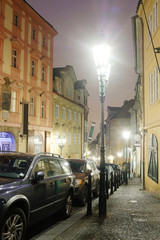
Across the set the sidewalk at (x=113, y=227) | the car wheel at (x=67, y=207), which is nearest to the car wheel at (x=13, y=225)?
the sidewalk at (x=113, y=227)

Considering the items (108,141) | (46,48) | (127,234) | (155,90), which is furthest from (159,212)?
(108,141)

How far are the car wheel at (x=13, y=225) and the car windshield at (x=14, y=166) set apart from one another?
818mm

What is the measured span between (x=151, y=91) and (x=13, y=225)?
1132 cm

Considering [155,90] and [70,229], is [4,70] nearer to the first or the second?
[155,90]

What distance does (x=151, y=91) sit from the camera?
1502 centimetres

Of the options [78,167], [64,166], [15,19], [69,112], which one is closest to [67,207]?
[64,166]

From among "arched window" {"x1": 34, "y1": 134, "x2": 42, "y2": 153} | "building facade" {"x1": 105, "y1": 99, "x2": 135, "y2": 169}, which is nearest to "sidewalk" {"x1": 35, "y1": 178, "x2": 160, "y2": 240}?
"arched window" {"x1": 34, "y1": 134, "x2": 42, "y2": 153}

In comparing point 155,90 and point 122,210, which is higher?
point 155,90

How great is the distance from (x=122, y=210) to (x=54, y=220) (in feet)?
7.79

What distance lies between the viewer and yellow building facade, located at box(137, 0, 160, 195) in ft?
43.3

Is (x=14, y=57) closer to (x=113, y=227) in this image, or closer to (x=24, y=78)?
(x=24, y=78)

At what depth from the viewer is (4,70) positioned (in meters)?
23.3

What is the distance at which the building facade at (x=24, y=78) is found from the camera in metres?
23.3

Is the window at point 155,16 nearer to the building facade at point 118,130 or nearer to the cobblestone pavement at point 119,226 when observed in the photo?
the cobblestone pavement at point 119,226
